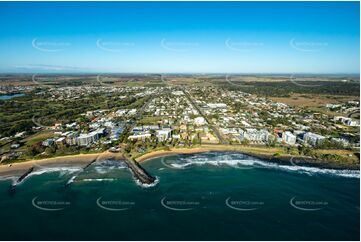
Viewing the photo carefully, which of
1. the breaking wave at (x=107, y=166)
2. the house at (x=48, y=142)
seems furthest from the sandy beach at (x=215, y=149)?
the house at (x=48, y=142)

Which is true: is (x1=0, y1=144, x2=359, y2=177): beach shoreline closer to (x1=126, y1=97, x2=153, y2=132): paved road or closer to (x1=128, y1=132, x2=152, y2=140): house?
(x1=128, y1=132, x2=152, y2=140): house

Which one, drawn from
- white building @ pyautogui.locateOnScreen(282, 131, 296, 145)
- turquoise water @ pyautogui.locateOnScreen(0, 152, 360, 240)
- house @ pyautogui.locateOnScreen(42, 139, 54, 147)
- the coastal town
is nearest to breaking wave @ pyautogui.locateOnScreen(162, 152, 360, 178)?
turquoise water @ pyautogui.locateOnScreen(0, 152, 360, 240)

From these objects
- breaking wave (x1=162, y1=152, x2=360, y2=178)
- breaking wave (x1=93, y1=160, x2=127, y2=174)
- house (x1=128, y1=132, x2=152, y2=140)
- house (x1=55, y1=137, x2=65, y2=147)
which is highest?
house (x1=128, y1=132, x2=152, y2=140)

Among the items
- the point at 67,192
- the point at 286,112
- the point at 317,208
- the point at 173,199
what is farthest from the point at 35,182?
the point at 286,112

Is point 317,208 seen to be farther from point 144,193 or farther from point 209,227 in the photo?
point 144,193

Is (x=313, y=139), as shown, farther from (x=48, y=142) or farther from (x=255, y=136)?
(x=48, y=142)

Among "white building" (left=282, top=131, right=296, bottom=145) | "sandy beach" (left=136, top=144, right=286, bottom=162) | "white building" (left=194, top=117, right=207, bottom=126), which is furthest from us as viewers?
"white building" (left=194, top=117, right=207, bottom=126)

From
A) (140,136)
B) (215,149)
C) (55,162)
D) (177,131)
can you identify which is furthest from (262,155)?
(55,162)

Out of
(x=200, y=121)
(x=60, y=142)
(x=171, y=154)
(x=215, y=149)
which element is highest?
(x=200, y=121)
